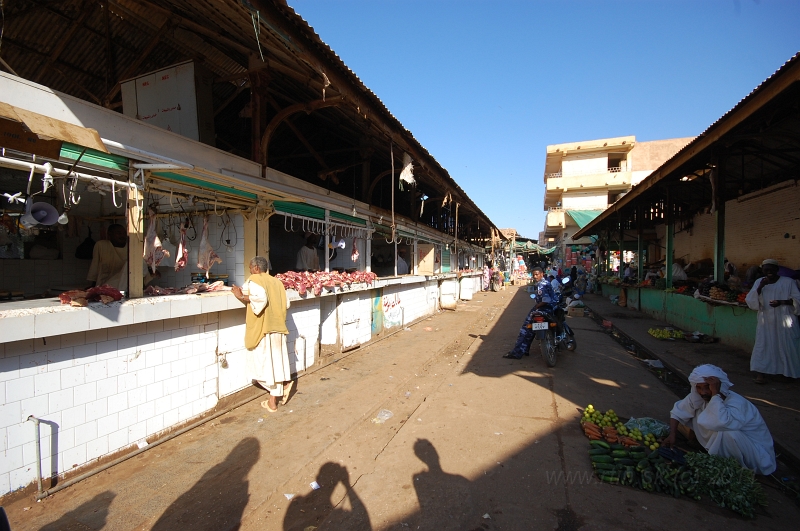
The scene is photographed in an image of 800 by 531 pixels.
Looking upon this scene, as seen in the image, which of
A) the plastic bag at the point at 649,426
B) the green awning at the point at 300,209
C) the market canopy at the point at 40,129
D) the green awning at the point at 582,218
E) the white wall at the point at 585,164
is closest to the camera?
the market canopy at the point at 40,129

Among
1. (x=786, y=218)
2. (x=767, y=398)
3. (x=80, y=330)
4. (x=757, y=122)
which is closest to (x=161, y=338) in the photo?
(x=80, y=330)

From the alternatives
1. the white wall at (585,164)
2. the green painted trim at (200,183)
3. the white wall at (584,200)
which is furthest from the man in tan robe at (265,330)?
the white wall at (585,164)

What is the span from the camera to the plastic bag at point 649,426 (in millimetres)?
3861

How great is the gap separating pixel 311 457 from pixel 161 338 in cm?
205

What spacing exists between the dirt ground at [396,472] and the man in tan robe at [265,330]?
1.40 ft

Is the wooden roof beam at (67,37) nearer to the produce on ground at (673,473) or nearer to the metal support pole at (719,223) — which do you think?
the produce on ground at (673,473)

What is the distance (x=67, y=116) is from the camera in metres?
Result: 3.62

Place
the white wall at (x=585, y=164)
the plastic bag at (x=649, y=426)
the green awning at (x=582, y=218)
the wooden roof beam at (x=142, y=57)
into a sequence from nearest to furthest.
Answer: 1. the plastic bag at (x=649, y=426)
2. the wooden roof beam at (x=142, y=57)
3. the green awning at (x=582, y=218)
4. the white wall at (x=585, y=164)

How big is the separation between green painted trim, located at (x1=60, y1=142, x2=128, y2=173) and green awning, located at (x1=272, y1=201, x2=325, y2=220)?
84.3 inches

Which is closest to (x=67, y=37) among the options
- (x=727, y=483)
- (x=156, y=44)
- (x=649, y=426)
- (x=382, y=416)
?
(x=156, y=44)

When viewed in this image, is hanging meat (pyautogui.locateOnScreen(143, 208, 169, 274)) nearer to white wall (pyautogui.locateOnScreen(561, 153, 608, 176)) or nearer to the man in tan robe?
the man in tan robe

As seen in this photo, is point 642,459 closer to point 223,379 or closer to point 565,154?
point 223,379

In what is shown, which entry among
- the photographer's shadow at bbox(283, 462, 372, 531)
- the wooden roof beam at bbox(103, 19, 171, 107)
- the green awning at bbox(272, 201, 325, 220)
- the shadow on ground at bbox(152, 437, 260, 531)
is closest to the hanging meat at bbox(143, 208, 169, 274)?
the green awning at bbox(272, 201, 325, 220)

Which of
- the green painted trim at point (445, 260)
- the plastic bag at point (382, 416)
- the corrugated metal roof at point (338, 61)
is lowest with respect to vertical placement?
the plastic bag at point (382, 416)
